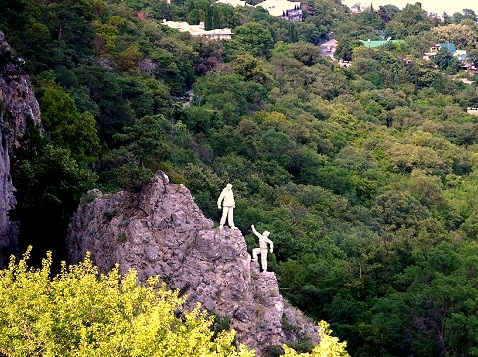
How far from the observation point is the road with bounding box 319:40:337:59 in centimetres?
10950

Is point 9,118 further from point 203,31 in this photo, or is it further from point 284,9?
point 284,9

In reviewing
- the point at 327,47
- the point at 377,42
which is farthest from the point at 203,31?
the point at 377,42

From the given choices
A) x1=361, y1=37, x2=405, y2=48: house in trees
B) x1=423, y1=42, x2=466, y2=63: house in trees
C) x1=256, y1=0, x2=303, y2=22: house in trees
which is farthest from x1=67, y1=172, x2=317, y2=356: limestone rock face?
x1=256, y1=0, x2=303, y2=22: house in trees

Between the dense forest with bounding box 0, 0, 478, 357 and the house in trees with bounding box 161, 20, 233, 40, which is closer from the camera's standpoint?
the dense forest with bounding box 0, 0, 478, 357

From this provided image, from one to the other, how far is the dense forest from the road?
→ 9048 millimetres

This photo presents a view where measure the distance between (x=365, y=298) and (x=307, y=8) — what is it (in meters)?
108

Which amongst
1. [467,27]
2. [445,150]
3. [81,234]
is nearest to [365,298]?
[81,234]

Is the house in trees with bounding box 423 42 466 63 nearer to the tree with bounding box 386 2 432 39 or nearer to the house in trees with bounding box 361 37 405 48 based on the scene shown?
the house in trees with bounding box 361 37 405 48

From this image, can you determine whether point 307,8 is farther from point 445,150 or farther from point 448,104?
point 445,150

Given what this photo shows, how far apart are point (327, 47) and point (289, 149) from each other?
64779 millimetres

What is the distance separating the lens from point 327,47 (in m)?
115

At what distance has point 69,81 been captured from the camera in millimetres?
40219

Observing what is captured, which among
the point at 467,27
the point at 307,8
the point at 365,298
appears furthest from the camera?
the point at 307,8

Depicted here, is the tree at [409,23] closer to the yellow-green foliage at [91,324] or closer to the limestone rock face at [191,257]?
the limestone rock face at [191,257]
